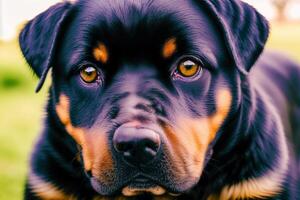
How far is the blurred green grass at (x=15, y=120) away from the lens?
518 centimetres

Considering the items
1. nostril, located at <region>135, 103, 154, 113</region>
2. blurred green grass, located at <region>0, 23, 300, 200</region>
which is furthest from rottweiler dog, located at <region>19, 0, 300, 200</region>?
Result: blurred green grass, located at <region>0, 23, 300, 200</region>

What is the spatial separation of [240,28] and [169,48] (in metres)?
0.46

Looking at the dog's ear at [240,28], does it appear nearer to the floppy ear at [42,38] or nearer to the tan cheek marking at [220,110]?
the tan cheek marking at [220,110]

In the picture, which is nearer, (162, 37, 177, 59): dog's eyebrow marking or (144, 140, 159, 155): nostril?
(144, 140, 159, 155): nostril

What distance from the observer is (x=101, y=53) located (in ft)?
10.7

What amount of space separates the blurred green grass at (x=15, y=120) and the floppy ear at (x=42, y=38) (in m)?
0.39

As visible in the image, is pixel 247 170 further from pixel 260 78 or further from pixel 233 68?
pixel 260 78

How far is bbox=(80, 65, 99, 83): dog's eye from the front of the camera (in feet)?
10.9

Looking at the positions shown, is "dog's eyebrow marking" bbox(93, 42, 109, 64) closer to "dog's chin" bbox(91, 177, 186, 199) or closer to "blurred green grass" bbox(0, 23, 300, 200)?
"dog's chin" bbox(91, 177, 186, 199)

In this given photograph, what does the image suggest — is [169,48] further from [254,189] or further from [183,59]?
[254,189]

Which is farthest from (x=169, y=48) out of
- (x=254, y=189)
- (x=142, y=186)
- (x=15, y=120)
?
(x=15, y=120)

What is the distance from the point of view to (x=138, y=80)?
3182mm

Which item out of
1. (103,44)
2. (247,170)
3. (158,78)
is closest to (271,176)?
(247,170)

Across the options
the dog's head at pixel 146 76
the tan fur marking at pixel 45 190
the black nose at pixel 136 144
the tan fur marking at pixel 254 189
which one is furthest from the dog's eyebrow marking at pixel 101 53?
the tan fur marking at pixel 254 189
